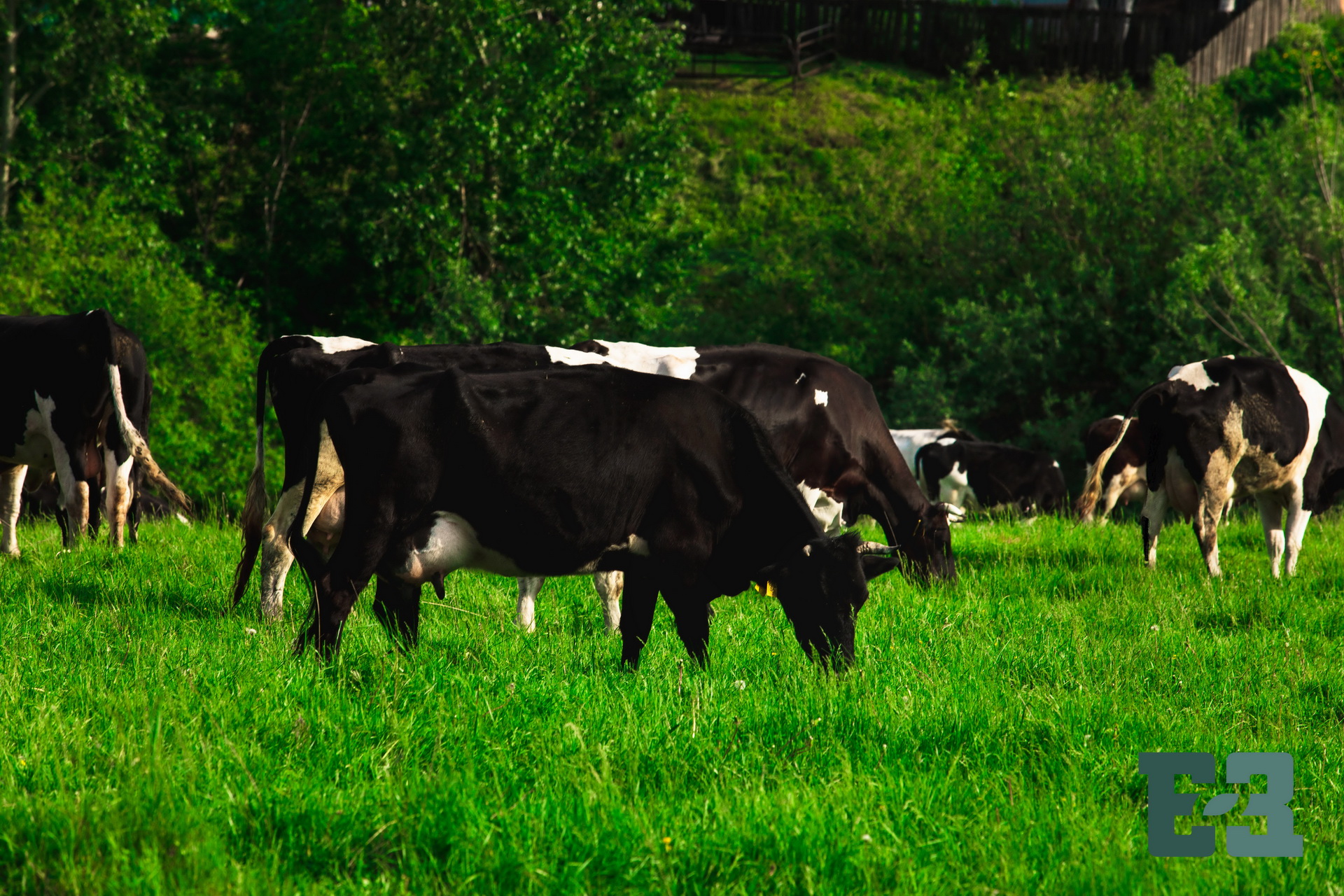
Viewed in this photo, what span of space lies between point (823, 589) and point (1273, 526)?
5.84 meters

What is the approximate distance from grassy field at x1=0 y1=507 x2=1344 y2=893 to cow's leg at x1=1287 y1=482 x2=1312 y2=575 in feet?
8.49

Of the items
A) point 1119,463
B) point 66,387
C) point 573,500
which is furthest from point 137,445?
point 1119,463

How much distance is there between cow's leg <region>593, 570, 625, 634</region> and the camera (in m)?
7.48

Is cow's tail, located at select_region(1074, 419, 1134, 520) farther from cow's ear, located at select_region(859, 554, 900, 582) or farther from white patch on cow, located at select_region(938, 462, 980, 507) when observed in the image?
white patch on cow, located at select_region(938, 462, 980, 507)

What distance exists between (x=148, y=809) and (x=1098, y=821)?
290 centimetres

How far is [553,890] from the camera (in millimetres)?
3359

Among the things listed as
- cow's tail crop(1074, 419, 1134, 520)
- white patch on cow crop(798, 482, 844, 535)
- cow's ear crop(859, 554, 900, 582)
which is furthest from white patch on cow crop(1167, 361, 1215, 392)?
cow's ear crop(859, 554, 900, 582)

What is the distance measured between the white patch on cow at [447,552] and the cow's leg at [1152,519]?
620cm

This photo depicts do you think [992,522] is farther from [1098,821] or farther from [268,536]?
[1098,821]

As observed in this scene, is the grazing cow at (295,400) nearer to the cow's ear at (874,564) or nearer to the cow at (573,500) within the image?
the cow at (573,500)

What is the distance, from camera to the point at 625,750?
4.38 m

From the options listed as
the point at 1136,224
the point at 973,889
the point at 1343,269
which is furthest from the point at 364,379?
the point at 1136,224

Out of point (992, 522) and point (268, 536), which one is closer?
point (268, 536)

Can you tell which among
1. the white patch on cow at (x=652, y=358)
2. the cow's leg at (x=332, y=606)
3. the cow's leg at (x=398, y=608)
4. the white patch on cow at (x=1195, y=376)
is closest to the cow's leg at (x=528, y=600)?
the cow's leg at (x=398, y=608)
